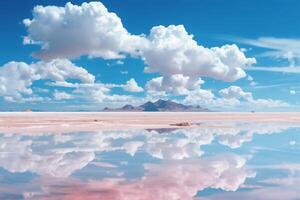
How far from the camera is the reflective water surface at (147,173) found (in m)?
14.3

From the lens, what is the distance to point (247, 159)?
2383cm

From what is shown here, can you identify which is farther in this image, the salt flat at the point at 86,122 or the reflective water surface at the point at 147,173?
the salt flat at the point at 86,122

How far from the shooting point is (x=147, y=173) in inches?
734

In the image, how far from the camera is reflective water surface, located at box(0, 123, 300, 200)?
14312mm

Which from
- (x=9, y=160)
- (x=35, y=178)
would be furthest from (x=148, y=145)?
(x=35, y=178)

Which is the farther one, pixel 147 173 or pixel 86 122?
pixel 86 122

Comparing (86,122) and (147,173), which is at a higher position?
(86,122)

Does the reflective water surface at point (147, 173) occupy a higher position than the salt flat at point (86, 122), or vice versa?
the salt flat at point (86, 122)

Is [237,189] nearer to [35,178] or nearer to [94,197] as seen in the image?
[94,197]

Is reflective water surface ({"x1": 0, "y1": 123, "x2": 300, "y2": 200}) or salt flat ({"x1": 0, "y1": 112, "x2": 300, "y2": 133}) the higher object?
salt flat ({"x1": 0, "y1": 112, "x2": 300, "y2": 133})

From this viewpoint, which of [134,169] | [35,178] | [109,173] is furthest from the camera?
[134,169]

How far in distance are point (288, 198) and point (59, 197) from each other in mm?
7288

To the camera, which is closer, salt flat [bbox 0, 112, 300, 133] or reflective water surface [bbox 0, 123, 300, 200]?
reflective water surface [bbox 0, 123, 300, 200]

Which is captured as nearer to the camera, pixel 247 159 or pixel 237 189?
pixel 237 189
